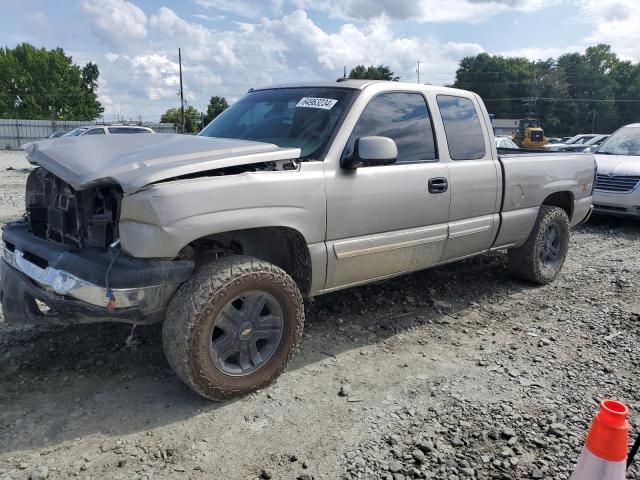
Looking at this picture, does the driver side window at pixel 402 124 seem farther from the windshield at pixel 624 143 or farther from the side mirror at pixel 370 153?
the windshield at pixel 624 143

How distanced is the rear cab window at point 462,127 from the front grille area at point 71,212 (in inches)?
108

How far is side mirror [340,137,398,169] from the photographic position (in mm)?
3467

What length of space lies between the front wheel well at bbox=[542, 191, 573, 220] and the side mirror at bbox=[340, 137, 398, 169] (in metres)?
2.91

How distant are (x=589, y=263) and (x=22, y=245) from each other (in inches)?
251

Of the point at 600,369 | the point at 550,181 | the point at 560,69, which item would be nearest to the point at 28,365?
the point at 600,369

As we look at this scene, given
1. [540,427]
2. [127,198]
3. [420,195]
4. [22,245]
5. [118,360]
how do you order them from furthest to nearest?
[420,195], [118,360], [22,245], [540,427], [127,198]

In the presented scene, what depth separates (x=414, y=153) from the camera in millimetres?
4160

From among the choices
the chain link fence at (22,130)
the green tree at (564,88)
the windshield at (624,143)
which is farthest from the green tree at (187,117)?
the green tree at (564,88)

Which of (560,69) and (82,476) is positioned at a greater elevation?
(560,69)

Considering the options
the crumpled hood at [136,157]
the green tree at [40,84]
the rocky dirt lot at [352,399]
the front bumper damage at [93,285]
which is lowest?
the rocky dirt lot at [352,399]

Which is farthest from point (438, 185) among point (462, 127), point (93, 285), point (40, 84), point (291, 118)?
point (40, 84)

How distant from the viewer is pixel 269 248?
12.1 ft

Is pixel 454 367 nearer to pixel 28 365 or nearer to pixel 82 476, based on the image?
pixel 82 476

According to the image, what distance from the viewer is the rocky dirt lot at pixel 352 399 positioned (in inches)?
104
